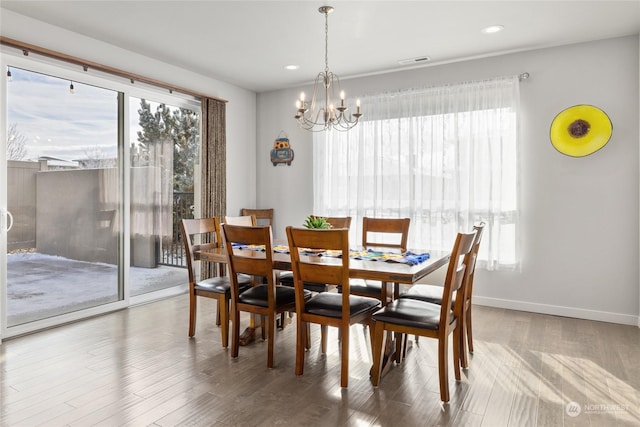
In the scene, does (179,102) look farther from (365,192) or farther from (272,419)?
(272,419)

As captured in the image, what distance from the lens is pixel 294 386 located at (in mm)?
2502

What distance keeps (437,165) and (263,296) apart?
8.69 ft

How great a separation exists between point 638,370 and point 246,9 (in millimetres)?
3834

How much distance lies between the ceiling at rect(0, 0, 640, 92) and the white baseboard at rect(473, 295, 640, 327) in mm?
2577

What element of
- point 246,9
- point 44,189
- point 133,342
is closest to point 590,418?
point 133,342

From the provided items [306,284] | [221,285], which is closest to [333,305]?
[306,284]

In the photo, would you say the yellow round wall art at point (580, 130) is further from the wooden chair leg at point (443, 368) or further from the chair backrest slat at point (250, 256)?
the chair backrest slat at point (250, 256)

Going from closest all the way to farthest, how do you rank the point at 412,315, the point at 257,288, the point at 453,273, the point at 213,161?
the point at 453,273, the point at 412,315, the point at 257,288, the point at 213,161

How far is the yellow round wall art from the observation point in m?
3.83

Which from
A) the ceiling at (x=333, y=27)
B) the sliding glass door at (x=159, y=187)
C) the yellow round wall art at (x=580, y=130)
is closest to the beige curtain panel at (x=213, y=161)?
the sliding glass door at (x=159, y=187)

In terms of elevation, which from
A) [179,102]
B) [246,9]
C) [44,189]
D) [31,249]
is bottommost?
[31,249]

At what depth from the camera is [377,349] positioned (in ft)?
7.96

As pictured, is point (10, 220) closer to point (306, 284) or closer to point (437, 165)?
point (306, 284)

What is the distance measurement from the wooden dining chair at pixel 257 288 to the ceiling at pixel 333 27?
1.80 m
